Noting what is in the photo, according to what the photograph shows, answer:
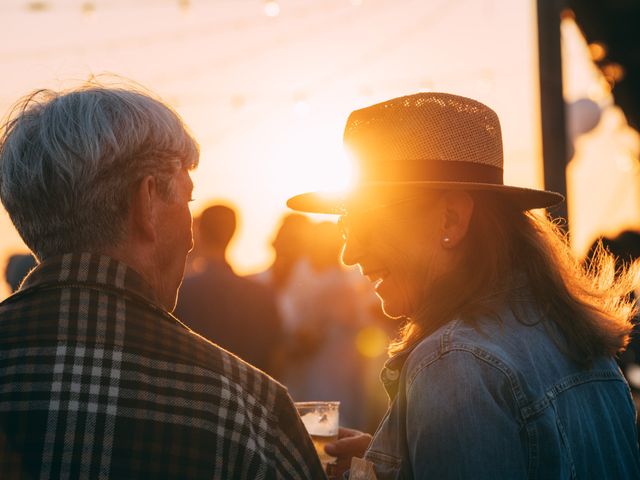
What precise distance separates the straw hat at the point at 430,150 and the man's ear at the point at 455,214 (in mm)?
47

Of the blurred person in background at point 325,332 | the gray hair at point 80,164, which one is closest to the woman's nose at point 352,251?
the gray hair at point 80,164

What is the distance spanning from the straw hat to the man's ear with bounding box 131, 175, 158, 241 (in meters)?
0.60

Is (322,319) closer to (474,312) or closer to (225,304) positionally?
(225,304)

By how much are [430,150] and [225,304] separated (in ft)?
10.4

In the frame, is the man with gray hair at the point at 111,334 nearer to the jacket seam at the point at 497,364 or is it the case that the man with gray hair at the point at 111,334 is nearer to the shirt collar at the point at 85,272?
the shirt collar at the point at 85,272

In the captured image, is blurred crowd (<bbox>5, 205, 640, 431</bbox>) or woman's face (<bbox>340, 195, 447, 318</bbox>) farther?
blurred crowd (<bbox>5, 205, 640, 431</bbox>)

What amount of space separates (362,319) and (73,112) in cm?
462

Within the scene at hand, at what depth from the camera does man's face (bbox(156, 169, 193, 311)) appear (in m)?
1.99

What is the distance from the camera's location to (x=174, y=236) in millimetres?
2041

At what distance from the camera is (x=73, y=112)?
1912 millimetres

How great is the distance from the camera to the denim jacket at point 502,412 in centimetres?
Answer: 172

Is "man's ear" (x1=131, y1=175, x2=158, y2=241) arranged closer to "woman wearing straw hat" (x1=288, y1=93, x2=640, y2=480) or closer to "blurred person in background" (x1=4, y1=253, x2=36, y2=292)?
"woman wearing straw hat" (x1=288, y1=93, x2=640, y2=480)

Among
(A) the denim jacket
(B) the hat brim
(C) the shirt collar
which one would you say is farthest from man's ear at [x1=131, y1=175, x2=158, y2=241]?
(A) the denim jacket

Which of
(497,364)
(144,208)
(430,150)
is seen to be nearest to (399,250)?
(430,150)
